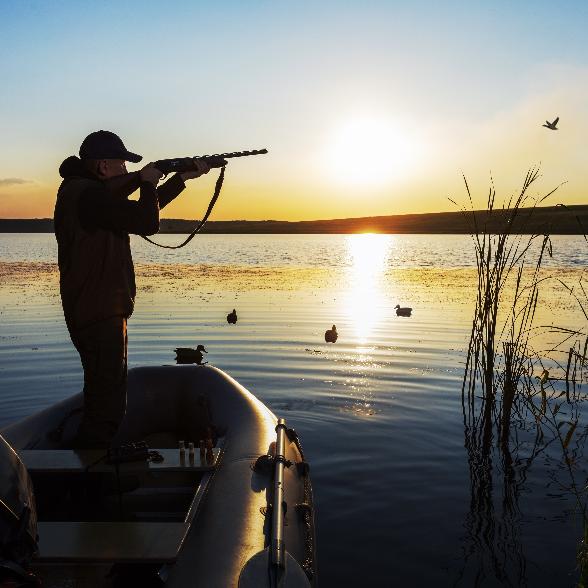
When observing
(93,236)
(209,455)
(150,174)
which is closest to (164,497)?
(209,455)

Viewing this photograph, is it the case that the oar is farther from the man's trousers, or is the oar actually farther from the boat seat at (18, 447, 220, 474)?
the man's trousers

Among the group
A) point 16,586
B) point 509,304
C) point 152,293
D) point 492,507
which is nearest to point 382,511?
point 492,507

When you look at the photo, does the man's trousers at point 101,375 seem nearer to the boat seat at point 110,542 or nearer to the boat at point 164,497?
the boat at point 164,497

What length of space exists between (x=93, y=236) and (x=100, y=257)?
139 mm

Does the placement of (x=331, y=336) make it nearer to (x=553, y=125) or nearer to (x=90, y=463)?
(x=553, y=125)

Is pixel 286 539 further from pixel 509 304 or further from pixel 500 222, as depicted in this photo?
pixel 509 304

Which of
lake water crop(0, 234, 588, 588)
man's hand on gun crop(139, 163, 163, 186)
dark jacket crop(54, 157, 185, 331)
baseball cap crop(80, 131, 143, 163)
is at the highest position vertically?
baseball cap crop(80, 131, 143, 163)

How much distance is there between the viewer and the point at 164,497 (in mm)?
4152

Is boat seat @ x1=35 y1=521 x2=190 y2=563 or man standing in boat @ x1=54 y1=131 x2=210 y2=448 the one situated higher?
man standing in boat @ x1=54 y1=131 x2=210 y2=448

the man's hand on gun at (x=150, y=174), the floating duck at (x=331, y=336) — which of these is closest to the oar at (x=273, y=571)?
the man's hand on gun at (x=150, y=174)

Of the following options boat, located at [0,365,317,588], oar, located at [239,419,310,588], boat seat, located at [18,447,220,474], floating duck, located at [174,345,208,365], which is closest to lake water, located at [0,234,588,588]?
boat, located at [0,365,317,588]

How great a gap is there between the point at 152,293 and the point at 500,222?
16.0 metres

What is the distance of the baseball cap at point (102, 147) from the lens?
439 cm

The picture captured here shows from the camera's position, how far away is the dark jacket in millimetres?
4188
